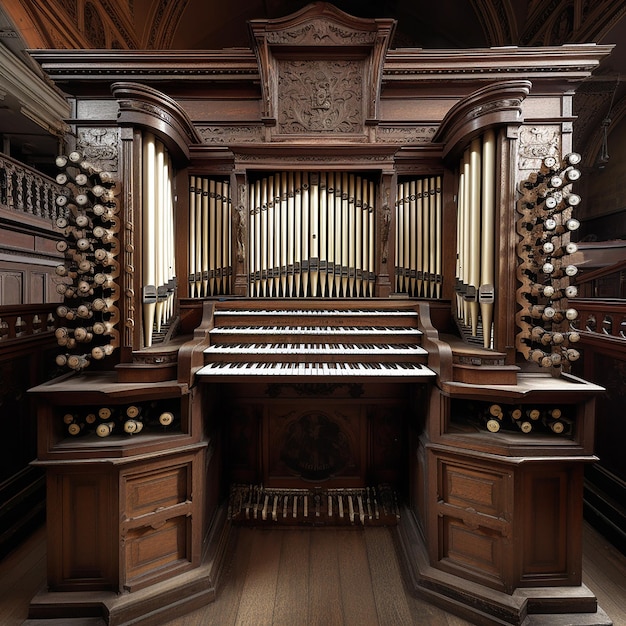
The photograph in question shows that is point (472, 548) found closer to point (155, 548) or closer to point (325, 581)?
point (325, 581)

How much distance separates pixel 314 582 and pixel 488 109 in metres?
3.56

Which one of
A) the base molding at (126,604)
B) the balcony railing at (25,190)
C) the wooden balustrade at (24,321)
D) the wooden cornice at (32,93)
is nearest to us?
the base molding at (126,604)

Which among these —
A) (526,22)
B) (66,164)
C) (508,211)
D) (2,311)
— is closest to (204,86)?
(66,164)

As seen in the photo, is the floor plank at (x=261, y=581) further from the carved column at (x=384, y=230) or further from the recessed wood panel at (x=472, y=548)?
the carved column at (x=384, y=230)

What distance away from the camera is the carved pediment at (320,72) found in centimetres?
320

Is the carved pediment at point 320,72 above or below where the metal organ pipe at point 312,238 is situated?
above

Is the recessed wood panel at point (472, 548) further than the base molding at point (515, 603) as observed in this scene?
Yes

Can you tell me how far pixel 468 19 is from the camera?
7520 mm

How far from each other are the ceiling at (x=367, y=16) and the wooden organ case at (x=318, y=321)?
3.81 meters

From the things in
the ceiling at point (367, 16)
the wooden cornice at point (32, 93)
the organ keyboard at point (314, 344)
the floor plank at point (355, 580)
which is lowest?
the floor plank at point (355, 580)

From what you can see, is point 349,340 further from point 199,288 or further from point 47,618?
point 47,618

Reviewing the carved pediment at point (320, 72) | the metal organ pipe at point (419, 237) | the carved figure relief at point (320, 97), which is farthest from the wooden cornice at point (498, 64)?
the metal organ pipe at point (419, 237)

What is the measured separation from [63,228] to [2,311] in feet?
3.60

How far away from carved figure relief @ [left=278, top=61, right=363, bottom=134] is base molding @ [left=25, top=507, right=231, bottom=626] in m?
3.66
